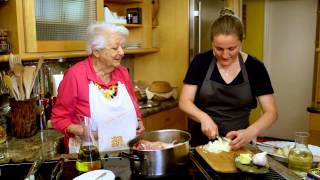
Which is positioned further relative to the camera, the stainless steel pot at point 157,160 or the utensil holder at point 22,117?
the utensil holder at point 22,117

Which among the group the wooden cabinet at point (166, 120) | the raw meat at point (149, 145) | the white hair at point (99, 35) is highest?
the white hair at point (99, 35)

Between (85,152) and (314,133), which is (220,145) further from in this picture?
(314,133)

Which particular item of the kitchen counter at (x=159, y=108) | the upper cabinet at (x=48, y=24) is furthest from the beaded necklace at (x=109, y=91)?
the kitchen counter at (x=159, y=108)

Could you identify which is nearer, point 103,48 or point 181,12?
point 103,48

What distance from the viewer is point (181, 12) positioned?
3.12m

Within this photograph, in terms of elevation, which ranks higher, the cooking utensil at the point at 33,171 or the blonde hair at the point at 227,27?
the blonde hair at the point at 227,27

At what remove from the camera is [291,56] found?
450 cm

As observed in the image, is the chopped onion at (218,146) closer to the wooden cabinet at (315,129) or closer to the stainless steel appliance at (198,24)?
the wooden cabinet at (315,129)

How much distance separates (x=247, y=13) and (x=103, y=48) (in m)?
3.34

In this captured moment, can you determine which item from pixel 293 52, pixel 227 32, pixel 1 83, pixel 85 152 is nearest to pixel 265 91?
pixel 227 32

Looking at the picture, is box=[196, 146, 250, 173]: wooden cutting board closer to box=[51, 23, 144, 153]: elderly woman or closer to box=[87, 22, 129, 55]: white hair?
box=[51, 23, 144, 153]: elderly woman

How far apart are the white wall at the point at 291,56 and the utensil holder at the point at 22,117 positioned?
3.56 metres

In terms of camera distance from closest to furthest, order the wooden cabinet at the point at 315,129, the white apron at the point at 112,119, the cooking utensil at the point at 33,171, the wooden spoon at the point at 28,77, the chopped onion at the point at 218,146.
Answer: the cooking utensil at the point at 33,171 → the chopped onion at the point at 218,146 → the white apron at the point at 112,119 → the wooden spoon at the point at 28,77 → the wooden cabinet at the point at 315,129

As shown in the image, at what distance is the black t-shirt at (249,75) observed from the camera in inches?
68.1
